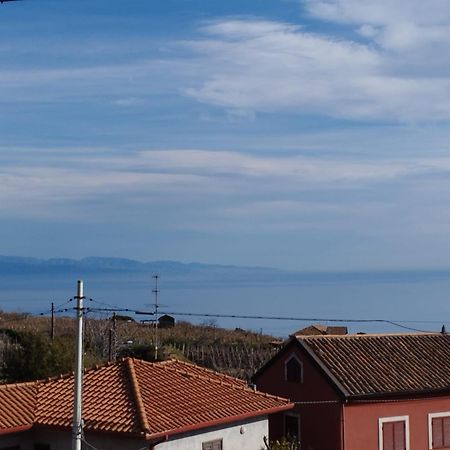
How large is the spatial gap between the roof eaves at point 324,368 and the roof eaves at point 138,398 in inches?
254

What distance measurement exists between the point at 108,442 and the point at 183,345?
3001 centimetres

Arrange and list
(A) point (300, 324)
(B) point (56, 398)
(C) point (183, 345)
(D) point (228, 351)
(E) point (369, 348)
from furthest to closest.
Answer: (A) point (300, 324) < (C) point (183, 345) < (D) point (228, 351) < (E) point (369, 348) < (B) point (56, 398)

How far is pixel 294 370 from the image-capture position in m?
31.4

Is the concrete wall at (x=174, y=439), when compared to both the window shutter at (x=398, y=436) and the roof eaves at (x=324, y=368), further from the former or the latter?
the window shutter at (x=398, y=436)

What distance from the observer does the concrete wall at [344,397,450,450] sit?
29.2 m

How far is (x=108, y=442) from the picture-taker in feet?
75.5

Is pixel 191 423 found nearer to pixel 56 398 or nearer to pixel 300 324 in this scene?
pixel 56 398

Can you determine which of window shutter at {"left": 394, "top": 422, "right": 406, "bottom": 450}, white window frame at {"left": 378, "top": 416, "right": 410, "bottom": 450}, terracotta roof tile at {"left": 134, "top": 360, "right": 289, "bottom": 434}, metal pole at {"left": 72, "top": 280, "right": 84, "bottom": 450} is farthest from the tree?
metal pole at {"left": 72, "top": 280, "right": 84, "bottom": 450}

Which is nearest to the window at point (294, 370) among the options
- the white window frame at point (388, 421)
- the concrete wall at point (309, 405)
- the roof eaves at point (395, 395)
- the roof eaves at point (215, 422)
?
the concrete wall at point (309, 405)

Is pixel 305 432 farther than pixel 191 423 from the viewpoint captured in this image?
Yes

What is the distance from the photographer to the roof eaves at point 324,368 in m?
29.1

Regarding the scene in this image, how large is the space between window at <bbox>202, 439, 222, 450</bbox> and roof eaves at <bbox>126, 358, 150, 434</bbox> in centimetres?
194

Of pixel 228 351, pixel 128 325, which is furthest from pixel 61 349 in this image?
pixel 128 325

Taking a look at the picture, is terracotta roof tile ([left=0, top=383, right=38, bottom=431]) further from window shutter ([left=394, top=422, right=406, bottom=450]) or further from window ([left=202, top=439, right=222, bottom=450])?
window shutter ([left=394, top=422, right=406, bottom=450])
